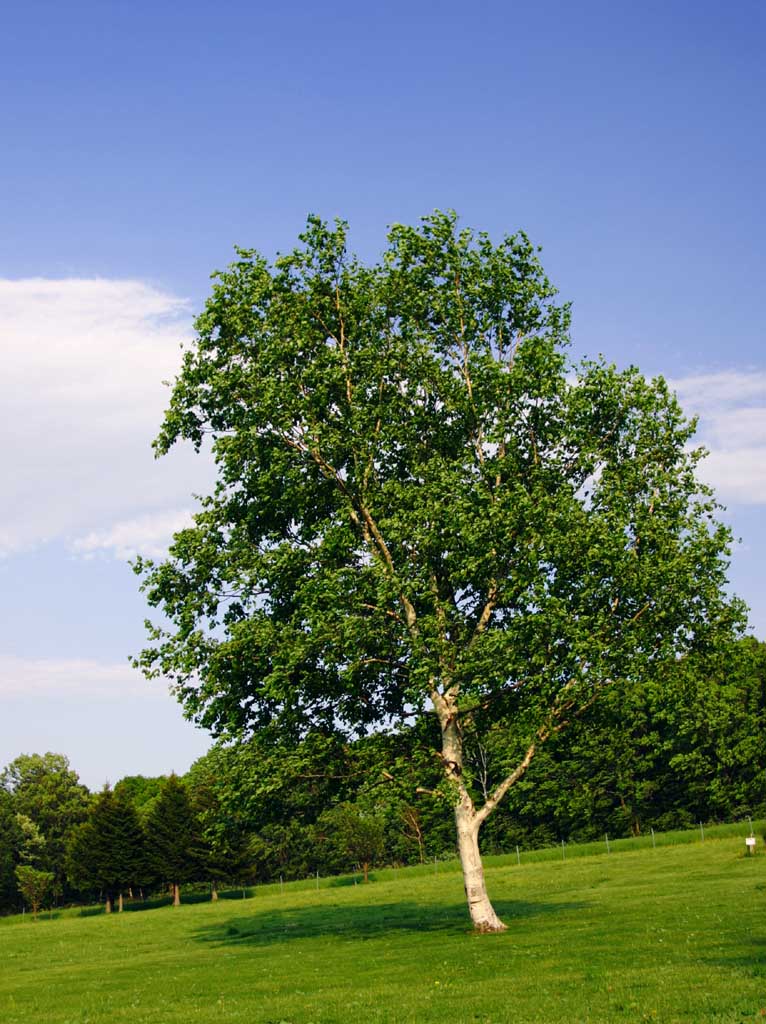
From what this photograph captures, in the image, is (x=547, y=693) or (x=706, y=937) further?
(x=547, y=693)

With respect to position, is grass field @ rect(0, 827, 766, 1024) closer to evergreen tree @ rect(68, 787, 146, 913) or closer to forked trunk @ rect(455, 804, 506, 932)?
forked trunk @ rect(455, 804, 506, 932)

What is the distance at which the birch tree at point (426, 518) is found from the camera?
34.6 metres

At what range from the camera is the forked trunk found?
116 feet

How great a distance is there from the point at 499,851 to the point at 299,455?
9550cm

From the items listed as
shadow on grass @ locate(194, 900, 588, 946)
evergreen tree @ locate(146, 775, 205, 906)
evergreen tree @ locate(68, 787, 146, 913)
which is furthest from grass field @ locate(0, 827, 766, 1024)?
evergreen tree @ locate(68, 787, 146, 913)

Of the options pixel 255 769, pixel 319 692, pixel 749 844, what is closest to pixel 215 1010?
pixel 255 769

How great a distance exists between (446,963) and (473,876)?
8387 mm

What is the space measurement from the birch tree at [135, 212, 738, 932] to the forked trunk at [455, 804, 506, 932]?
0.08 meters

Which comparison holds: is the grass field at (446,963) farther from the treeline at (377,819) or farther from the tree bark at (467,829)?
the treeline at (377,819)

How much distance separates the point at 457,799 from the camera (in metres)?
34.5

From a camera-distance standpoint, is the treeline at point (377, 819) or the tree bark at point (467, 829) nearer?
the tree bark at point (467, 829)

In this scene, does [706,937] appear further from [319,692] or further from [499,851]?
[499,851]

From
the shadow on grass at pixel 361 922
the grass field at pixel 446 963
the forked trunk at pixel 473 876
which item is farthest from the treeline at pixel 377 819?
the forked trunk at pixel 473 876

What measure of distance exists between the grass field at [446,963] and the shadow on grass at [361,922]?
20cm
